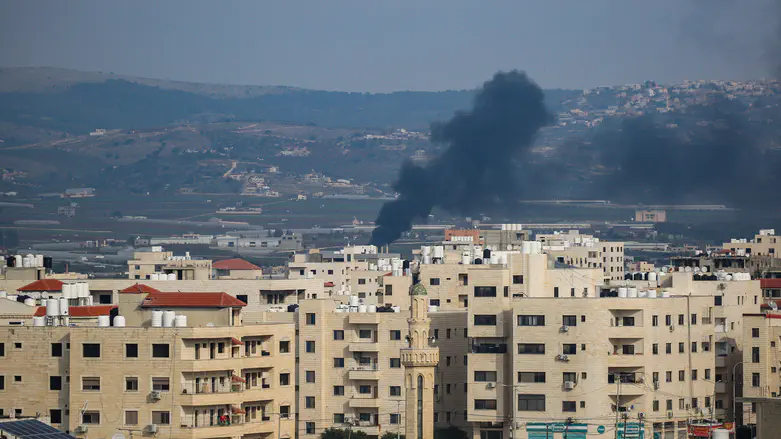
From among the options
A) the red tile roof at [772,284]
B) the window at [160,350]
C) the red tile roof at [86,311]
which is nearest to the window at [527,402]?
the red tile roof at [86,311]

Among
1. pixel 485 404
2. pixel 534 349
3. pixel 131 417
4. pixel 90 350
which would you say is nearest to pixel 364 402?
pixel 485 404

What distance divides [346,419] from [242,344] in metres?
14.4

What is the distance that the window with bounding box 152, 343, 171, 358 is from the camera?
172 feet

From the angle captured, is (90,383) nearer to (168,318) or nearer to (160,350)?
(160,350)

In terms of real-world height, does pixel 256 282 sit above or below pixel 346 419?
above

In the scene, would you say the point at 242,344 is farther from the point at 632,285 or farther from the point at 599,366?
the point at 632,285

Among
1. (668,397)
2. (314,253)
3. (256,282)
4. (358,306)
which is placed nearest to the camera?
(668,397)

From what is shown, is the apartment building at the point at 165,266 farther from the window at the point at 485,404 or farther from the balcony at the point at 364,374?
the window at the point at 485,404

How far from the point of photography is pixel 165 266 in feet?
332

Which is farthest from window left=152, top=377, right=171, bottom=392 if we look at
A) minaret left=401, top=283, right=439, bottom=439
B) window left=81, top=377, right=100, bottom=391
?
minaret left=401, top=283, right=439, bottom=439

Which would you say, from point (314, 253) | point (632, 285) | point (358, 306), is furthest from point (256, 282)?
point (314, 253)

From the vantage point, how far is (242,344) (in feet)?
180

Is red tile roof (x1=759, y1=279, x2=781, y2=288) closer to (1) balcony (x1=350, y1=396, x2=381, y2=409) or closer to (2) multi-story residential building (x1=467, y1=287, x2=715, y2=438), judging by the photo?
(2) multi-story residential building (x1=467, y1=287, x2=715, y2=438)

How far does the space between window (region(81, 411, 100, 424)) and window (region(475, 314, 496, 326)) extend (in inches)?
690
